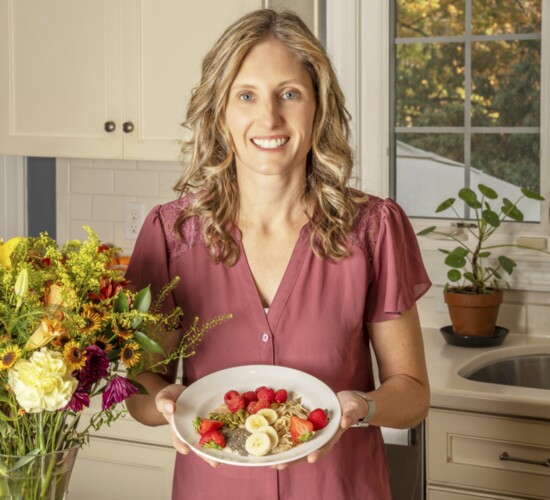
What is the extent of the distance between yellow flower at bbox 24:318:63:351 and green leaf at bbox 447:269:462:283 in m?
1.87

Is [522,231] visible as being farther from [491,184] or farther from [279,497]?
[279,497]

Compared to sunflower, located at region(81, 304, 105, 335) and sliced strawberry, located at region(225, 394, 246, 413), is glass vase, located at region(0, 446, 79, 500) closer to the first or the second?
sunflower, located at region(81, 304, 105, 335)

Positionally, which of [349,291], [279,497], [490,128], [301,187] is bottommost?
[279,497]

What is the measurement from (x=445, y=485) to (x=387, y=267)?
3.21ft

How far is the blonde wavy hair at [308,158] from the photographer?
1.73m

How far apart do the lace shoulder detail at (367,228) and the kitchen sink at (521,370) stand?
45.9 inches

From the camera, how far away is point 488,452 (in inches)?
98.2

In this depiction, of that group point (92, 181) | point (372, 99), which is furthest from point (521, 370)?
point (92, 181)

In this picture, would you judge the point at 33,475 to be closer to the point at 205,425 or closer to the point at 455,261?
the point at 205,425

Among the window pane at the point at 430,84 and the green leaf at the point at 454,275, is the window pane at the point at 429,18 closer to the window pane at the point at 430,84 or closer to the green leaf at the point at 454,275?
the window pane at the point at 430,84

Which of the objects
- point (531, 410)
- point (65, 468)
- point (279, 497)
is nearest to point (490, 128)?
point (531, 410)

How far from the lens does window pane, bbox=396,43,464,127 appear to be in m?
3.17

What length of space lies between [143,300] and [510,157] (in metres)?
2.04

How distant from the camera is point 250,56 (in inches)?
67.1
